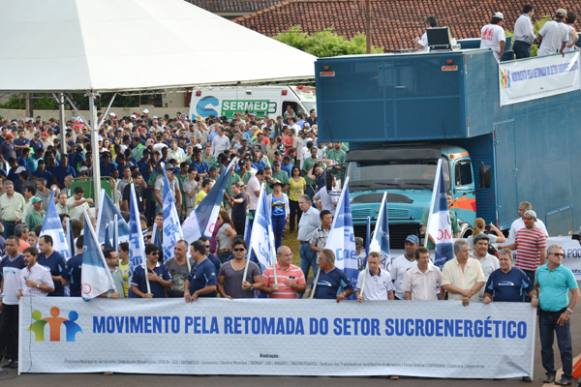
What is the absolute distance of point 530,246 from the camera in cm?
1897

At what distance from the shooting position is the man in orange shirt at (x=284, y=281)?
52.4 feet

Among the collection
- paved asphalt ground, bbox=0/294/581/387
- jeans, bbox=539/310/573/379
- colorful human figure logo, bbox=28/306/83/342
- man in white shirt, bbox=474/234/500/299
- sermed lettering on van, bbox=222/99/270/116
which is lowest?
paved asphalt ground, bbox=0/294/581/387

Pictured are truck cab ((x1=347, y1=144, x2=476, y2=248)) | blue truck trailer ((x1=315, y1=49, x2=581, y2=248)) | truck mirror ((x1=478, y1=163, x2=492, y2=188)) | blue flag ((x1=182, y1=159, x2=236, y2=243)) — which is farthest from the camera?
truck mirror ((x1=478, y1=163, x2=492, y2=188))

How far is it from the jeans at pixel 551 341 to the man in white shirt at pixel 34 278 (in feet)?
18.7

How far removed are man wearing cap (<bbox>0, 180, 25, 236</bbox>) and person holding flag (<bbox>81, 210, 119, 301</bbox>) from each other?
26.7 feet

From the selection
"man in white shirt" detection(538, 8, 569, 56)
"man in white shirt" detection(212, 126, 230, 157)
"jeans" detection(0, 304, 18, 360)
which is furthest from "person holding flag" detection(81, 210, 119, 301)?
"man in white shirt" detection(212, 126, 230, 157)

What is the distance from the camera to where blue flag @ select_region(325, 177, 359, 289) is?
16.2 m

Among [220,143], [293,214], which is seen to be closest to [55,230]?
[293,214]

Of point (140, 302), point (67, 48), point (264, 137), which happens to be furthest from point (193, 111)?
point (140, 302)

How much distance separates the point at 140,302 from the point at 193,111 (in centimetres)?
3433

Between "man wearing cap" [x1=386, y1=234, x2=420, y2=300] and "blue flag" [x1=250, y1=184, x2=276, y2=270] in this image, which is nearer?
"man wearing cap" [x1=386, y1=234, x2=420, y2=300]

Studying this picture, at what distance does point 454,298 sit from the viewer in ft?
51.7

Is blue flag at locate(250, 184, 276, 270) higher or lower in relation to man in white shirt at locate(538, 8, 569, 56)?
lower

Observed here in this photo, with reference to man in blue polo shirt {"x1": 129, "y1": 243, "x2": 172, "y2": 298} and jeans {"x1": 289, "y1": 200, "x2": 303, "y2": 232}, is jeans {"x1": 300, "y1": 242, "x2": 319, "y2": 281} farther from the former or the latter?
jeans {"x1": 289, "y1": 200, "x2": 303, "y2": 232}
